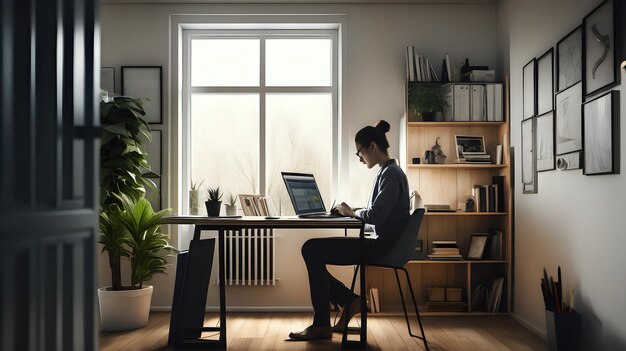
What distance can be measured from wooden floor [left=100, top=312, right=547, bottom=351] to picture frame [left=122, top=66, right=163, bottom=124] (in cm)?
174

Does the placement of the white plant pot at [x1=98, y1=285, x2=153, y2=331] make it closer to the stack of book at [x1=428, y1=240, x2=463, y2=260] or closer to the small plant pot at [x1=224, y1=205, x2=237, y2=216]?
the small plant pot at [x1=224, y1=205, x2=237, y2=216]

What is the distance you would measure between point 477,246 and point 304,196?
1.80m

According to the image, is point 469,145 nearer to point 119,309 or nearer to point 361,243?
point 361,243

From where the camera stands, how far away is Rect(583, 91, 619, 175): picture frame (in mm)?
3141

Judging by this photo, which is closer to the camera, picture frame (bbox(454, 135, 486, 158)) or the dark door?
the dark door

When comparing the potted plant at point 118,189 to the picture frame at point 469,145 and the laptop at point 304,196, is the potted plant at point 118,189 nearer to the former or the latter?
the laptop at point 304,196

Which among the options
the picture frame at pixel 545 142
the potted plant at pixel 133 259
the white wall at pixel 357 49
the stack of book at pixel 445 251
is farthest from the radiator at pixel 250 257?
the picture frame at pixel 545 142

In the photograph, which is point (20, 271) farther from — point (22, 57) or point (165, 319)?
point (165, 319)

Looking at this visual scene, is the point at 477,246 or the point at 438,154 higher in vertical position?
the point at 438,154

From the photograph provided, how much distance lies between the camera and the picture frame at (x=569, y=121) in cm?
361

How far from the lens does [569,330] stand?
3.56 meters

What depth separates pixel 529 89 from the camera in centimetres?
455

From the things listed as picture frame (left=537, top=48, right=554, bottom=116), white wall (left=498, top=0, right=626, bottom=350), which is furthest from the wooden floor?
picture frame (left=537, top=48, right=554, bottom=116)

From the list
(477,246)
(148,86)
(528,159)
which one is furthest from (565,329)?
(148,86)
